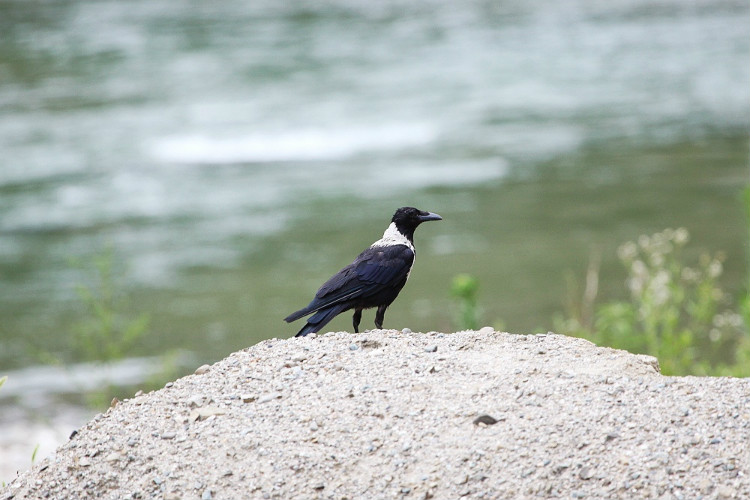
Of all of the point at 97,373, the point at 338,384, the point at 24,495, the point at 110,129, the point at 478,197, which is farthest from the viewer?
the point at 110,129

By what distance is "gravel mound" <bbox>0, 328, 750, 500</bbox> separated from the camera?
3225 mm

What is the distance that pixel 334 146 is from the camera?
1456 centimetres

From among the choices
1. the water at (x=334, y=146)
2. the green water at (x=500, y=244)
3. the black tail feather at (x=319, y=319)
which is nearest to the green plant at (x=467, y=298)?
the black tail feather at (x=319, y=319)

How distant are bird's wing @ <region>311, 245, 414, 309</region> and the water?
3.79 metres

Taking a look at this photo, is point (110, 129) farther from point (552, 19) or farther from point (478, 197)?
point (552, 19)

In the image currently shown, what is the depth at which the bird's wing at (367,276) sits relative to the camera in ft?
15.2

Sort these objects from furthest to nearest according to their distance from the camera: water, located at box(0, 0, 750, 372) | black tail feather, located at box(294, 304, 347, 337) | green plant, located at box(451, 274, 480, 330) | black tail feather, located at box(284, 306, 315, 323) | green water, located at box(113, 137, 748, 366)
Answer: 1. water, located at box(0, 0, 750, 372)
2. green water, located at box(113, 137, 748, 366)
3. green plant, located at box(451, 274, 480, 330)
4. black tail feather, located at box(294, 304, 347, 337)
5. black tail feather, located at box(284, 306, 315, 323)

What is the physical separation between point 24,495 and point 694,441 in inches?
88.4

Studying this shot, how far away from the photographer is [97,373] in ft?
26.4

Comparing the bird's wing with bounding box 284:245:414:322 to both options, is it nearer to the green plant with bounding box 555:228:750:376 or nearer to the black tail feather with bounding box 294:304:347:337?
the black tail feather with bounding box 294:304:347:337

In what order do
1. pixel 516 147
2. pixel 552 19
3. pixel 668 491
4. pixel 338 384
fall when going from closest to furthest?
pixel 668 491, pixel 338 384, pixel 516 147, pixel 552 19

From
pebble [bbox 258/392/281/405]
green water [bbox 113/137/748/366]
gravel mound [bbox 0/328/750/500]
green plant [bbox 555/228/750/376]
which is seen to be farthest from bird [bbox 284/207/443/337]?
green water [bbox 113/137/748/366]

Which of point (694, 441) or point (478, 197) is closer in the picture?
point (694, 441)

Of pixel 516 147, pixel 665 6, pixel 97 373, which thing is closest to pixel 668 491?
pixel 97 373
